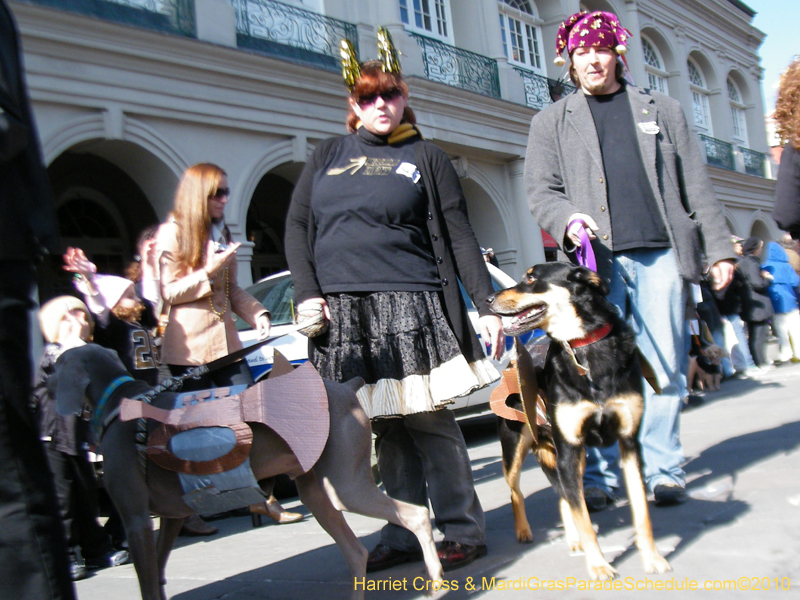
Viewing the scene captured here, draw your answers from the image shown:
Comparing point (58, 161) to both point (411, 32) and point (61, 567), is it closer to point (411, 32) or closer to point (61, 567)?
point (411, 32)

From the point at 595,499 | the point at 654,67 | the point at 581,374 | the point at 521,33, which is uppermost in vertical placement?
the point at 654,67

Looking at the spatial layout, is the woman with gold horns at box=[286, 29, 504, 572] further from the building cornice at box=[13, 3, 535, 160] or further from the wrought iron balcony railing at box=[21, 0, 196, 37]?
the wrought iron balcony railing at box=[21, 0, 196, 37]

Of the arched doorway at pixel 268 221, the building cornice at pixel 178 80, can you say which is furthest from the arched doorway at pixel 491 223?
the arched doorway at pixel 268 221

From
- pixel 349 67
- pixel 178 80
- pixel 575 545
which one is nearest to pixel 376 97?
pixel 349 67

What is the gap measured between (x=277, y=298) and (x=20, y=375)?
15.4 feet

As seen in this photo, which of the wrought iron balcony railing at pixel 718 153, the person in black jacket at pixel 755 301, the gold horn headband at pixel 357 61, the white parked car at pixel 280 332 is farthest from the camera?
the wrought iron balcony railing at pixel 718 153

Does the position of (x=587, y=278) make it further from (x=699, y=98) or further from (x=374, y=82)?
(x=699, y=98)

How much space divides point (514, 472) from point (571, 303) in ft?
3.02

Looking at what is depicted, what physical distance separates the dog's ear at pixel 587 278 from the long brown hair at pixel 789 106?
1.14 metres

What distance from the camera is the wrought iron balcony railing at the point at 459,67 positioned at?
14.7m

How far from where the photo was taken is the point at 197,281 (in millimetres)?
3707

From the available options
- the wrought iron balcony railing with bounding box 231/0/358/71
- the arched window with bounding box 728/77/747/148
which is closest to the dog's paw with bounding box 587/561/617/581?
the wrought iron balcony railing with bounding box 231/0/358/71

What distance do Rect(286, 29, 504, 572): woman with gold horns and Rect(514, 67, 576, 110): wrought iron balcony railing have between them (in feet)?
47.0

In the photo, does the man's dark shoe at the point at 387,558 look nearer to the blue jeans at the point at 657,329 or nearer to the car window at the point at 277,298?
the blue jeans at the point at 657,329
